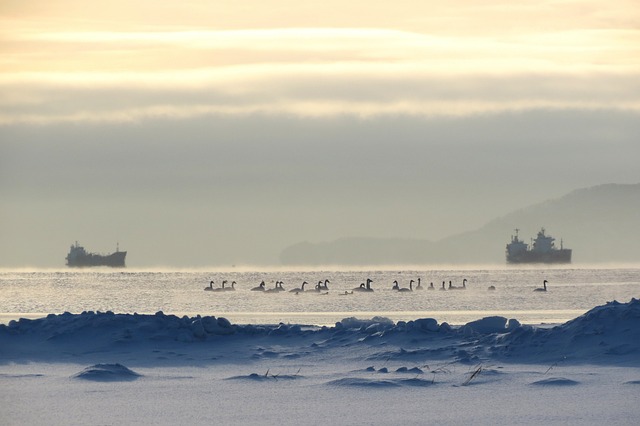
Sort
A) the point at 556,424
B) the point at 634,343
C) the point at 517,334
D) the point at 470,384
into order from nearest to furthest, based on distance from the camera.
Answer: the point at 556,424 < the point at 470,384 < the point at 634,343 < the point at 517,334

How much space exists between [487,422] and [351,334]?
11.6 meters

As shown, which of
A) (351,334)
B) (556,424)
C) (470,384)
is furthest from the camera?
(351,334)

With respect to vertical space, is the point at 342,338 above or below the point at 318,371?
above

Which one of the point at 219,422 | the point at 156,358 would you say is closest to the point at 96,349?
the point at 156,358

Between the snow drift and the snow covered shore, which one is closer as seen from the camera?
the snow covered shore

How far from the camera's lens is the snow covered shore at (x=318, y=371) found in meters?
20.8

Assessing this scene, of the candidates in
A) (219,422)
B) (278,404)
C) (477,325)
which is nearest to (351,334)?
(477,325)

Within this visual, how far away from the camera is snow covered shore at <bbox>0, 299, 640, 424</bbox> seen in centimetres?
2084

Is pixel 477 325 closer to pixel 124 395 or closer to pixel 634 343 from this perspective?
pixel 634 343

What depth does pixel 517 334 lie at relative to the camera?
1153 inches

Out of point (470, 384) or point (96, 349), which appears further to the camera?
point (96, 349)

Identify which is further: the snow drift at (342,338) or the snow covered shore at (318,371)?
the snow drift at (342,338)

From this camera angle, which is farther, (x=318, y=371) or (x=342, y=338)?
(x=342, y=338)

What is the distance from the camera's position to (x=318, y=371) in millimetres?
26781
